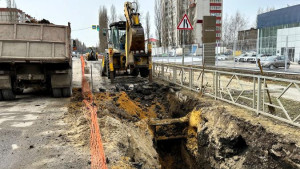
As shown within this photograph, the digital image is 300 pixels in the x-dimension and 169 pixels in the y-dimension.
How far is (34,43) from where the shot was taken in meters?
7.19

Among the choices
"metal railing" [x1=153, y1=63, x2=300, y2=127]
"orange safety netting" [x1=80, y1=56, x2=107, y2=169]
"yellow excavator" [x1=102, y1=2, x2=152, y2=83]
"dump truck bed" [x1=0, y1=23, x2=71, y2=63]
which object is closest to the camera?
"orange safety netting" [x1=80, y1=56, x2=107, y2=169]

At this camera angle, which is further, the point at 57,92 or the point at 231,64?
the point at 231,64

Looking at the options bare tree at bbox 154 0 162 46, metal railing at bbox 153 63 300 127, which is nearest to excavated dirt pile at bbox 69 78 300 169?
metal railing at bbox 153 63 300 127

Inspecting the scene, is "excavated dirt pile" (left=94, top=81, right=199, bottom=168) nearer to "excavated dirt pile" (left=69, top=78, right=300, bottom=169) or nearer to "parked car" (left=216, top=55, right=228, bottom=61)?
"excavated dirt pile" (left=69, top=78, right=300, bottom=169)

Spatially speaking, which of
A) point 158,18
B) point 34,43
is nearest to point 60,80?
point 34,43

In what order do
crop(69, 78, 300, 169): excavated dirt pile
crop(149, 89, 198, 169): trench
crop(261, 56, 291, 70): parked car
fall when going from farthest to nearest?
crop(261, 56, 291, 70): parked car
crop(149, 89, 198, 169): trench
crop(69, 78, 300, 169): excavated dirt pile

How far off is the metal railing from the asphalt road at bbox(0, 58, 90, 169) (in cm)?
385

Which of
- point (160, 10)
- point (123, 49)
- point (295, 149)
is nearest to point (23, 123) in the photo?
point (295, 149)

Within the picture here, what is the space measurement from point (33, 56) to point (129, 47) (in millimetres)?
4345

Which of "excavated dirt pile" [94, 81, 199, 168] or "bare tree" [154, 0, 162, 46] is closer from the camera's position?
"excavated dirt pile" [94, 81, 199, 168]

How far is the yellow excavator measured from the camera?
9805mm

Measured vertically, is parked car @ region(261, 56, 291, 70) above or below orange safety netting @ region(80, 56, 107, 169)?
above

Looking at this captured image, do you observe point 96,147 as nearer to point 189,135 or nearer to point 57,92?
point 189,135

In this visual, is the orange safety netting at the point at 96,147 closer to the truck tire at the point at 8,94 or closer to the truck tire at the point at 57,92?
the truck tire at the point at 57,92
